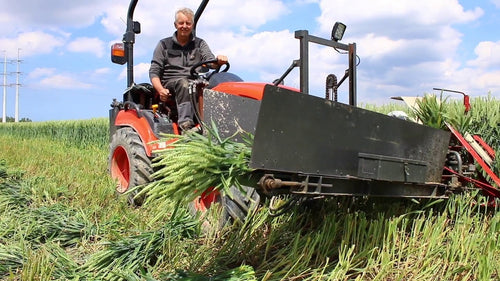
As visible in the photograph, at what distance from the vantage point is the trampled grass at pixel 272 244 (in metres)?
2.73

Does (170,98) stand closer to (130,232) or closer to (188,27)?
(188,27)

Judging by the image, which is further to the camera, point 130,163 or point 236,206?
point 130,163

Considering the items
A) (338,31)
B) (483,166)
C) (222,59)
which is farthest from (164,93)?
(483,166)

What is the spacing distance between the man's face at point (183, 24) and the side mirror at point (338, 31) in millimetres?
1635

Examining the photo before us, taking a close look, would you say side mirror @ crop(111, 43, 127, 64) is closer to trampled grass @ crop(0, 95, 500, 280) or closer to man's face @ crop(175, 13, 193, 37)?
man's face @ crop(175, 13, 193, 37)

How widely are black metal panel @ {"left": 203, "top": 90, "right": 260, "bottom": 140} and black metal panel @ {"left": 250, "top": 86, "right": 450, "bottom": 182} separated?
0.53 m

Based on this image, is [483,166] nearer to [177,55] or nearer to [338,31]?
[338,31]

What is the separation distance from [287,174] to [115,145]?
3133mm

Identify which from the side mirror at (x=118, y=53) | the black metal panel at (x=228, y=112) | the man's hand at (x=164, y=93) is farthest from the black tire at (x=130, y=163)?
the black metal panel at (x=228, y=112)

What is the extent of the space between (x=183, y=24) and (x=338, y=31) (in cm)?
169

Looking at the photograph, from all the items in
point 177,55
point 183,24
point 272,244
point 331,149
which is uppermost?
point 183,24

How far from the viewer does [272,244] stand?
3.08 m

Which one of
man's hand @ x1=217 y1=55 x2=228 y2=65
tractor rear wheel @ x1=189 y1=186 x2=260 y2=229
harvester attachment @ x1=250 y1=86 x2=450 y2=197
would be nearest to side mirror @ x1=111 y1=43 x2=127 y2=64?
man's hand @ x1=217 y1=55 x2=228 y2=65

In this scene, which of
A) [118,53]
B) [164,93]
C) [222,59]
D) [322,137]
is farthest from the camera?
[118,53]
